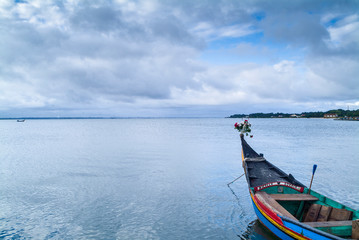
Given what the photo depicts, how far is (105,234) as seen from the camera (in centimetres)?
1112

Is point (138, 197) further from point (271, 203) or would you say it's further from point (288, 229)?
point (288, 229)

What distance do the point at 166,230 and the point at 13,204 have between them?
10428 millimetres

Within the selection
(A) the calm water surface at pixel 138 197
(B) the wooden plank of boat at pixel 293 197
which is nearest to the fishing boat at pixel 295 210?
(B) the wooden plank of boat at pixel 293 197

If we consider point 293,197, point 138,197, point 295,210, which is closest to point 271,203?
point 293,197

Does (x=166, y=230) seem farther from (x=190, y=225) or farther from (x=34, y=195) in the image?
(x=34, y=195)

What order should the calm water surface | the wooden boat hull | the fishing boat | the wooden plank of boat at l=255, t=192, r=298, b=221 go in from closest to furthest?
the wooden boat hull
the fishing boat
the wooden plank of boat at l=255, t=192, r=298, b=221
the calm water surface

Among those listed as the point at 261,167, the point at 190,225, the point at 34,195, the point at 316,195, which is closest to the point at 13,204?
the point at 34,195

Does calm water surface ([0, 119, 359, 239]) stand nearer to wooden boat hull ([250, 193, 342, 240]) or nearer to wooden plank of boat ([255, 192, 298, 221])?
wooden plank of boat ([255, 192, 298, 221])

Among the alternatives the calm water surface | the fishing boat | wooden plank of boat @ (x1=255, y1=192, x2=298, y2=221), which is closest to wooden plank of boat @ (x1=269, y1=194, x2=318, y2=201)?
the fishing boat

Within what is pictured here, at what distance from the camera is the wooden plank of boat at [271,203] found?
9650 millimetres

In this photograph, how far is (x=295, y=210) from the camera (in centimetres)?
1136

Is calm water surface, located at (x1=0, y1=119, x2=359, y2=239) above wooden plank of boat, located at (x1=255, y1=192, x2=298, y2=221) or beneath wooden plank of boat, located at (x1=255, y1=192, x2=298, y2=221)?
beneath

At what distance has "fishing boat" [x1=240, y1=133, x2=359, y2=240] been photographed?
26.3 feet

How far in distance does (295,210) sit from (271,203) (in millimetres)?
1719
